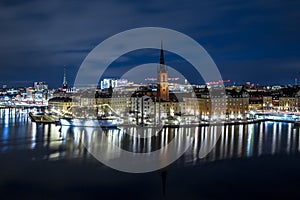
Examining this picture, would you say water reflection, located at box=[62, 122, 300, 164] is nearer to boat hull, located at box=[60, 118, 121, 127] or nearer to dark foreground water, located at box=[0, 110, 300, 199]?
dark foreground water, located at box=[0, 110, 300, 199]

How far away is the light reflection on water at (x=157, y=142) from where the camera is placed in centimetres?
507

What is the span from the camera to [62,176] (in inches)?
151

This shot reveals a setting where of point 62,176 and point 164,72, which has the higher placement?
point 164,72

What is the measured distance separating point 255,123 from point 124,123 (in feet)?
13.1

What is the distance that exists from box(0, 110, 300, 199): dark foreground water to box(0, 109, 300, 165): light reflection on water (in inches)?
0.6

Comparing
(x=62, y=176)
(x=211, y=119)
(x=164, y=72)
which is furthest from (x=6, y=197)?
(x=164, y=72)

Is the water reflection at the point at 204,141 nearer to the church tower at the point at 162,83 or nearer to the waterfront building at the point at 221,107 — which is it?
the waterfront building at the point at 221,107

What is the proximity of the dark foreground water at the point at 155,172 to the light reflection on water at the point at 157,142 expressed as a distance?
0.05 ft

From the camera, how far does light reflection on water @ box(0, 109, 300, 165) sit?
5066 mm

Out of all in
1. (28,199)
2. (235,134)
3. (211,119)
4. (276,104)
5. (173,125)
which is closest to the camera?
(28,199)

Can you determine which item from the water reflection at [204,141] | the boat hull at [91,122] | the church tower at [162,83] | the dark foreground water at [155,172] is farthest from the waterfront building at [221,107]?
the dark foreground water at [155,172]

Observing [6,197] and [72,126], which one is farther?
[72,126]

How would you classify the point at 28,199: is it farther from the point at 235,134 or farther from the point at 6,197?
the point at 235,134

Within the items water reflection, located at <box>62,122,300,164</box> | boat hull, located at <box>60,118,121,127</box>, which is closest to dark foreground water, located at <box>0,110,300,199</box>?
water reflection, located at <box>62,122,300,164</box>
